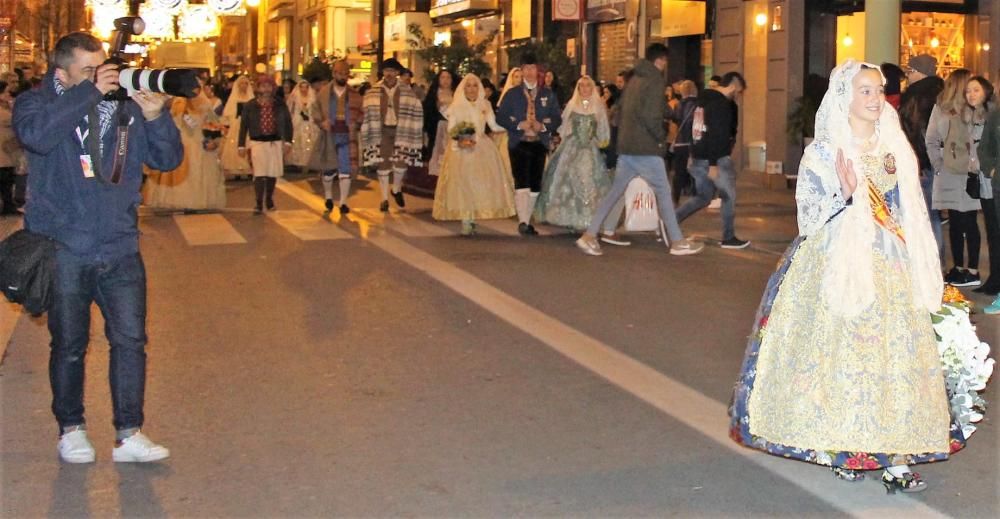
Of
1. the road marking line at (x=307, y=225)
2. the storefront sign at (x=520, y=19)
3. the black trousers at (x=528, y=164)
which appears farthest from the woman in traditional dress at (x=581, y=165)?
the storefront sign at (x=520, y=19)

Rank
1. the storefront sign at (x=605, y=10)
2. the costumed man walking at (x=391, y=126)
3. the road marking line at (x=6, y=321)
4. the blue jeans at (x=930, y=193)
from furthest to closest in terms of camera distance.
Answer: the storefront sign at (x=605, y=10), the costumed man walking at (x=391, y=126), the blue jeans at (x=930, y=193), the road marking line at (x=6, y=321)

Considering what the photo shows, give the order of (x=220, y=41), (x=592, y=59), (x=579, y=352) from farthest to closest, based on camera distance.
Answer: (x=220, y=41) → (x=592, y=59) → (x=579, y=352)

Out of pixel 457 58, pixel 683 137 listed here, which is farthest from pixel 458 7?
pixel 683 137

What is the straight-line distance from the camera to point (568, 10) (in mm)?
25766

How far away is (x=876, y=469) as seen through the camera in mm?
5688

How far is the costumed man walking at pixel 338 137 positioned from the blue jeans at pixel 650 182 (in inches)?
202

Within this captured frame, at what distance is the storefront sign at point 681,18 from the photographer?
25.1 metres

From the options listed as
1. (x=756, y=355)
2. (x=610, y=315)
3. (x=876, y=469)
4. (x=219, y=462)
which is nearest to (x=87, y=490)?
(x=219, y=462)

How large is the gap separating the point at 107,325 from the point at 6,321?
4217 mm

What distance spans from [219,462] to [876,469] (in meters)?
2.81

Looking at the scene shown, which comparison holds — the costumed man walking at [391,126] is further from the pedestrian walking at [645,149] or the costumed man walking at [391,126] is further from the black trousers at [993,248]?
the black trousers at [993,248]

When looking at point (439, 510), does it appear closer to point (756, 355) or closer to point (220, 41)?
point (756, 355)

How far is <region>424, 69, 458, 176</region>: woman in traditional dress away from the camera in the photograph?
1809 cm

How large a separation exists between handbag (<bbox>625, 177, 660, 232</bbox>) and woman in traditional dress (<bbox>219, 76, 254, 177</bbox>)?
335 inches
